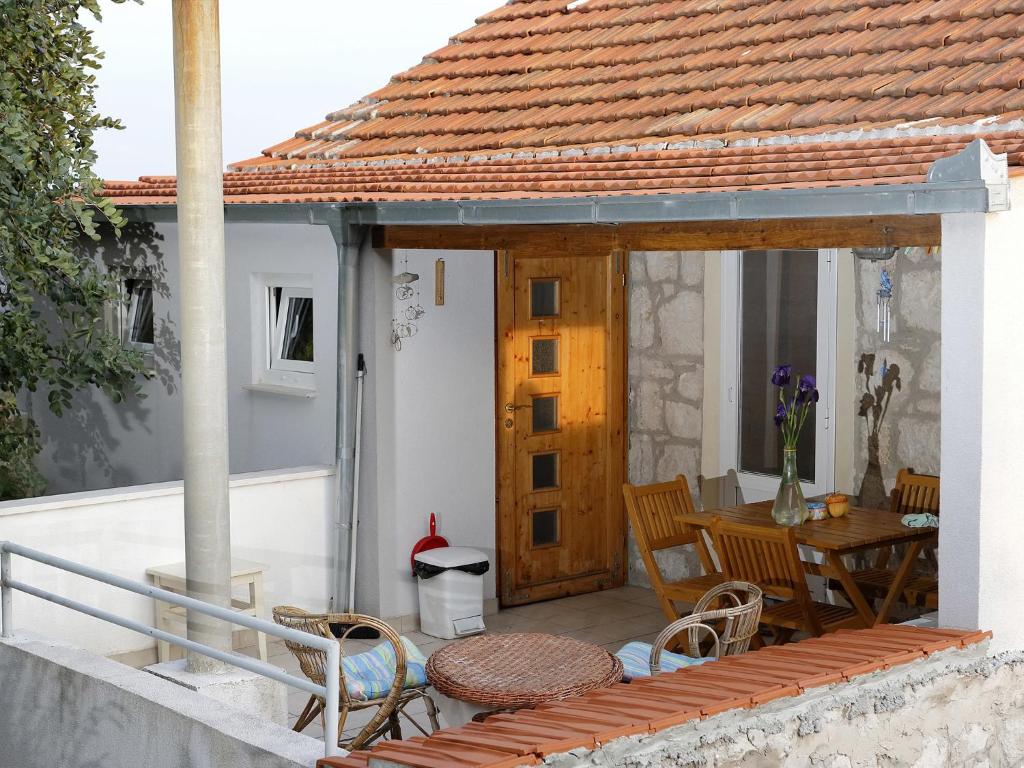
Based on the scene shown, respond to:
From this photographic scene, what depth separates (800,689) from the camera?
4707 mm

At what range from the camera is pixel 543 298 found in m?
9.27

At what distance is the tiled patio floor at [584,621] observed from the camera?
810 cm

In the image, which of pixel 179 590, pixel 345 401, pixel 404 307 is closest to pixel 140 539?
pixel 179 590

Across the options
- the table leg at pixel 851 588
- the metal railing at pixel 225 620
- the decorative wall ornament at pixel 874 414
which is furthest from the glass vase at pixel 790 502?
the metal railing at pixel 225 620

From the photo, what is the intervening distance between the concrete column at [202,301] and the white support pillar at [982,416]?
2.79m

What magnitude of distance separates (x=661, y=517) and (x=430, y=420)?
1563 mm

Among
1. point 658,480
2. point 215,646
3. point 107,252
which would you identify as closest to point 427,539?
point 658,480

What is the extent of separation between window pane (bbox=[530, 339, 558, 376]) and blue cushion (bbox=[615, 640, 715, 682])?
3.24 metres

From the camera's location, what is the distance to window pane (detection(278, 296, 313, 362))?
924 cm

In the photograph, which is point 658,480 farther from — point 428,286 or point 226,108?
point 226,108

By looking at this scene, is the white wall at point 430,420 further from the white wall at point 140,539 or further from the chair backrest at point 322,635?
the chair backrest at point 322,635

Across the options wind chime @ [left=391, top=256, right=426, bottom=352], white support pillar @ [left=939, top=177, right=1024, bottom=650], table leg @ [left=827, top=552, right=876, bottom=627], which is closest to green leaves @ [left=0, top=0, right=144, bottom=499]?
wind chime @ [left=391, top=256, right=426, bottom=352]

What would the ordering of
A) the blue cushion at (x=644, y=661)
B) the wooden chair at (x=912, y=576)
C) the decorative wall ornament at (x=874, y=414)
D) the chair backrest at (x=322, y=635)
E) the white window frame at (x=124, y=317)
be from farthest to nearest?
the white window frame at (x=124, y=317)
the decorative wall ornament at (x=874, y=414)
the wooden chair at (x=912, y=576)
the blue cushion at (x=644, y=661)
the chair backrest at (x=322, y=635)

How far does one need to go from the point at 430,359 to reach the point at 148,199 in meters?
2.76
